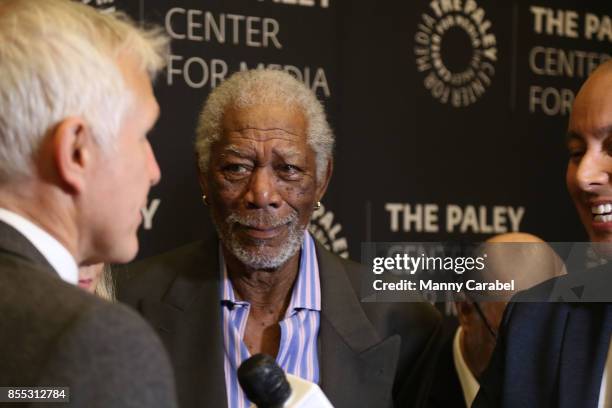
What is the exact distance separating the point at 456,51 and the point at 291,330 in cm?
151

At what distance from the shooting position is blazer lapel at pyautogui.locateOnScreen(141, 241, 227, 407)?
1910 millimetres

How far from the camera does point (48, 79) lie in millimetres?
931

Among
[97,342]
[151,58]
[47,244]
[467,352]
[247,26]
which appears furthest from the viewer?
[247,26]

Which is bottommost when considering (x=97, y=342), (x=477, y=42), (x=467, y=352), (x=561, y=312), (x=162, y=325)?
(x=467, y=352)

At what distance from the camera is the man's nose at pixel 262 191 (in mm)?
1995

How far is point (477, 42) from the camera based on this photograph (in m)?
3.09

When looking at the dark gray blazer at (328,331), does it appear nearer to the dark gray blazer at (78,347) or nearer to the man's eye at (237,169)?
the man's eye at (237,169)

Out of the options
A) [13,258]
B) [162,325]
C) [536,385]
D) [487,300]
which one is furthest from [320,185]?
[13,258]

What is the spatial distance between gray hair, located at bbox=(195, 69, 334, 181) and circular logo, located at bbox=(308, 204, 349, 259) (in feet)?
2.01

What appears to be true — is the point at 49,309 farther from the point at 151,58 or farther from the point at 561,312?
the point at 561,312

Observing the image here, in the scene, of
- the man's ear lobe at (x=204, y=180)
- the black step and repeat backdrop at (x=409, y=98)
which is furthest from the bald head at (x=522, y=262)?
the man's ear lobe at (x=204, y=180)

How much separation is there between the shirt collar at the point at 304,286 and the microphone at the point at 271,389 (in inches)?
39.7

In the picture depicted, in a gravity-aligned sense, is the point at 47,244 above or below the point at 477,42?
below

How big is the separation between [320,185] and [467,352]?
0.72 m
